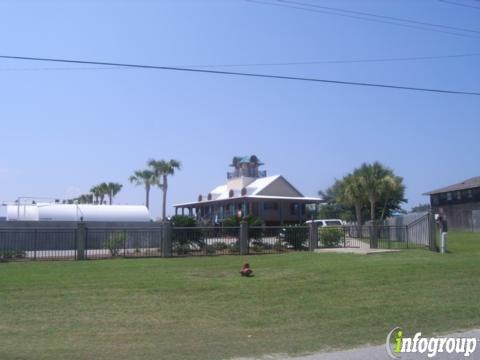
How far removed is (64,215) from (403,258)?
26.2 metres

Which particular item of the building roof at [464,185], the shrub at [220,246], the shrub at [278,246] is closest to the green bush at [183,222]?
the shrub at [220,246]

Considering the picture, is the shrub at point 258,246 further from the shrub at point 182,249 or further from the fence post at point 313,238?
the shrub at point 182,249

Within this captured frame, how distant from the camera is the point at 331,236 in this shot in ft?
83.7

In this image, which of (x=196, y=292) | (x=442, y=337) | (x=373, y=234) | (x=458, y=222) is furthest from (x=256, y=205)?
(x=442, y=337)

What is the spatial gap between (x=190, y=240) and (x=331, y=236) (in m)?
6.74

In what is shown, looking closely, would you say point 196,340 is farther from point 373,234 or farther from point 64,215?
point 64,215

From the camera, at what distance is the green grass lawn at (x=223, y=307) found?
8438 millimetres

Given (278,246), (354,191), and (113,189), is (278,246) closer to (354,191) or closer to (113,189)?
(354,191)

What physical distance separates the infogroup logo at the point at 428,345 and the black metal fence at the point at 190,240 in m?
15.4

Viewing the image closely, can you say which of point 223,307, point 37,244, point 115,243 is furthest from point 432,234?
point 37,244

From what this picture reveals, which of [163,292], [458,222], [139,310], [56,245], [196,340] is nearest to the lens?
[196,340]

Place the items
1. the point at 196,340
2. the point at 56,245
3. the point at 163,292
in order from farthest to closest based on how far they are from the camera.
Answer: the point at 56,245
the point at 163,292
the point at 196,340

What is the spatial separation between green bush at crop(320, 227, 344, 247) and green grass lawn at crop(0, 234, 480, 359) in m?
7.27

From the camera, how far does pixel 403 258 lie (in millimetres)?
19047
